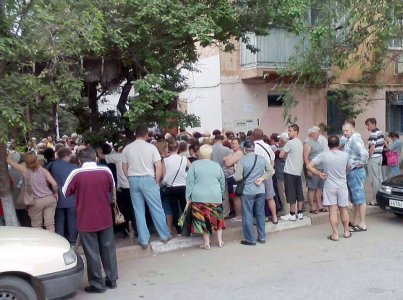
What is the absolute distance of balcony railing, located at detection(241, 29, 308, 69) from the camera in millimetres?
14117

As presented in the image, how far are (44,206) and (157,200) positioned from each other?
1.65 metres

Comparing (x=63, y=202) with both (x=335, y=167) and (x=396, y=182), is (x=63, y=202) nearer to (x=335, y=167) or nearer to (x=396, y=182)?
(x=335, y=167)

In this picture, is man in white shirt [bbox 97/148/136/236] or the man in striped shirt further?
the man in striped shirt

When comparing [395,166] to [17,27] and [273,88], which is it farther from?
[17,27]

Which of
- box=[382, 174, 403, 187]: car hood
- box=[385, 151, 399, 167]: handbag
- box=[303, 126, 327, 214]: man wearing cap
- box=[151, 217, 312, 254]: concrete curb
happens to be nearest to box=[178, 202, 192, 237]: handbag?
box=[151, 217, 312, 254]: concrete curb

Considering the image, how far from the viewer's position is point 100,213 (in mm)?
5652

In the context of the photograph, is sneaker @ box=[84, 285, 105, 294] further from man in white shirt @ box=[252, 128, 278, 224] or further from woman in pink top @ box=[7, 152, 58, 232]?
man in white shirt @ box=[252, 128, 278, 224]

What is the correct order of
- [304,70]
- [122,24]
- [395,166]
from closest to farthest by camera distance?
[122,24]
[304,70]
[395,166]

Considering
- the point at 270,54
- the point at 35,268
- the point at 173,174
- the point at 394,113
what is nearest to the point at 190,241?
the point at 173,174

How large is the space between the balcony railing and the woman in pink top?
8.69 meters

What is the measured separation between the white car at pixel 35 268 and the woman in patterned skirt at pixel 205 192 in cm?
255

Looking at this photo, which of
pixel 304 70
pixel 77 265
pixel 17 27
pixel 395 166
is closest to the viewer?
pixel 77 265

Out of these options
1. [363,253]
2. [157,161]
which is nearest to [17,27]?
[157,161]

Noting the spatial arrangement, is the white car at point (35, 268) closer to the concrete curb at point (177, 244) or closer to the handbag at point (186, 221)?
the concrete curb at point (177, 244)
